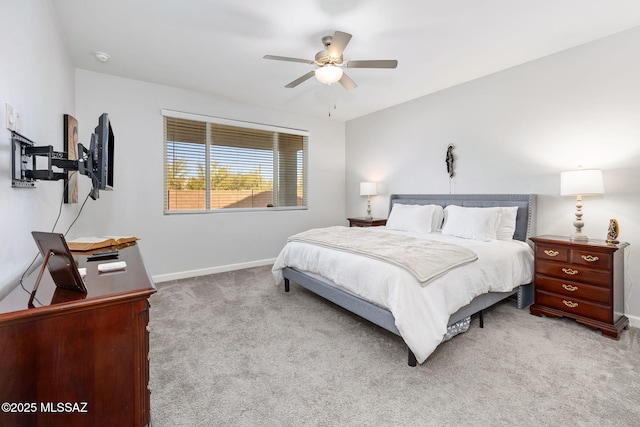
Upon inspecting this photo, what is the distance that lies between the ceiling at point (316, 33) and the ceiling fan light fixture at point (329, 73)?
12.3 inches

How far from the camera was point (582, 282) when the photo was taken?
8.62ft

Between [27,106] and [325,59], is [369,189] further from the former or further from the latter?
[27,106]

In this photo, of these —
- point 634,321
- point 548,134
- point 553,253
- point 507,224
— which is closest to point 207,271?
point 507,224

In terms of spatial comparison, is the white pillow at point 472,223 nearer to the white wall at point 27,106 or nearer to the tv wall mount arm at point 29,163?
the tv wall mount arm at point 29,163

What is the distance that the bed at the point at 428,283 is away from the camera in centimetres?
202

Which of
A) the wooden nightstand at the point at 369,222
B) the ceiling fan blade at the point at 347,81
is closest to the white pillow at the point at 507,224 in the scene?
the wooden nightstand at the point at 369,222

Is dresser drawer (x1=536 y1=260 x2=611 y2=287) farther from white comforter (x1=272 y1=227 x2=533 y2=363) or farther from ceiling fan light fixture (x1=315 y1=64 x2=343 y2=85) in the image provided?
ceiling fan light fixture (x1=315 y1=64 x2=343 y2=85)

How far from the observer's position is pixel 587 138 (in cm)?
292

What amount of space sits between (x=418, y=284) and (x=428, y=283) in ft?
0.27

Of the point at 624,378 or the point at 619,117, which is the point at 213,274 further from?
the point at 619,117

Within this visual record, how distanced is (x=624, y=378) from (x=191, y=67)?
4.61m

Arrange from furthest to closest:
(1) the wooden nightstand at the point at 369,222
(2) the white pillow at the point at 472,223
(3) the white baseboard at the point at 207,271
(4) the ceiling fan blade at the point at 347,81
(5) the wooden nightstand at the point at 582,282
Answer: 1. (1) the wooden nightstand at the point at 369,222
2. (3) the white baseboard at the point at 207,271
3. (2) the white pillow at the point at 472,223
4. (4) the ceiling fan blade at the point at 347,81
5. (5) the wooden nightstand at the point at 582,282

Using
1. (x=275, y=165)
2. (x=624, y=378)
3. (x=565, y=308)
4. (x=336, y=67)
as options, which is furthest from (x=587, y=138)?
(x=275, y=165)

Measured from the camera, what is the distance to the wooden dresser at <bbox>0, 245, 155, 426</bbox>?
0.90m
